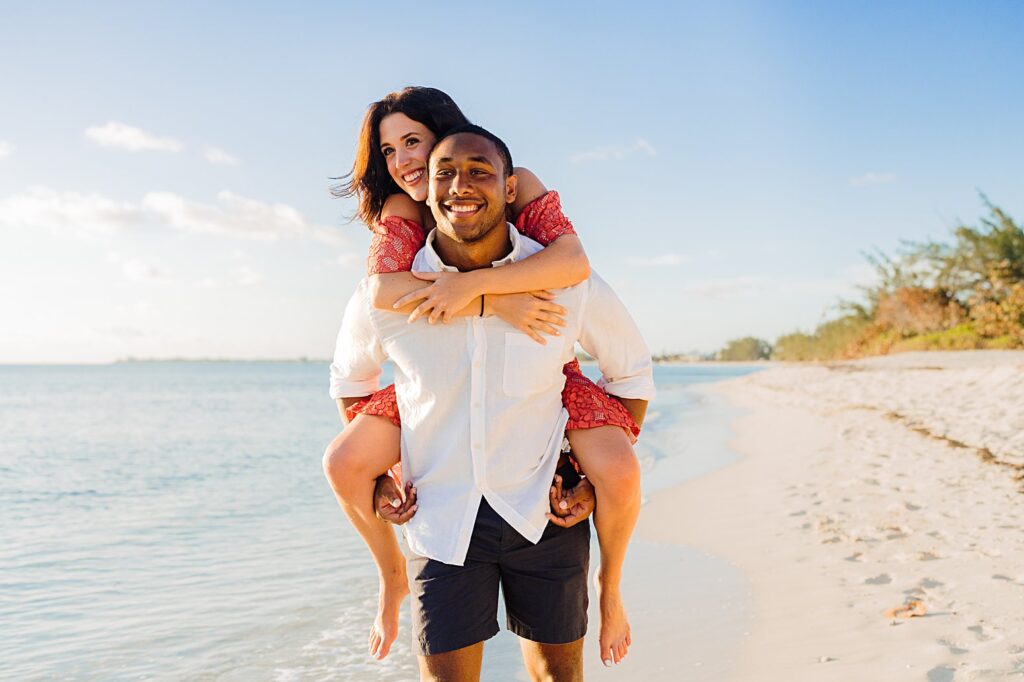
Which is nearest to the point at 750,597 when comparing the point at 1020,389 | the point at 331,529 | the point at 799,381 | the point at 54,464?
the point at 331,529

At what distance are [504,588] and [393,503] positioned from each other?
0.39 m

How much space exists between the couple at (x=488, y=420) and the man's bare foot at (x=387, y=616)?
0.25 meters

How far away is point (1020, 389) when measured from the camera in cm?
1151

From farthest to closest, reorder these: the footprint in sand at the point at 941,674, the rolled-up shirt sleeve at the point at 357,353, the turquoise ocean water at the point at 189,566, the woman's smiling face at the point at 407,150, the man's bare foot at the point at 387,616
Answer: the turquoise ocean water at the point at 189,566 → the footprint in sand at the point at 941,674 → the woman's smiling face at the point at 407,150 → the man's bare foot at the point at 387,616 → the rolled-up shirt sleeve at the point at 357,353

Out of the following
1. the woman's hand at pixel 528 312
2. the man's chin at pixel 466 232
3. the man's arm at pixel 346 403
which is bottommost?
the man's arm at pixel 346 403

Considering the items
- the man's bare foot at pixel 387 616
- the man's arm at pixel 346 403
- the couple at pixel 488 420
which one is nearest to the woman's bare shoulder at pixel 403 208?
the couple at pixel 488 420

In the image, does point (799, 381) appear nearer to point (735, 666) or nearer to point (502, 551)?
point (735, 666)

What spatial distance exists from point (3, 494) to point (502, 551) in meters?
11.9

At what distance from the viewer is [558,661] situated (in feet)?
7.44

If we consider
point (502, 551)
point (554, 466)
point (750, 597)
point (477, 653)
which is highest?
point (554, 466)

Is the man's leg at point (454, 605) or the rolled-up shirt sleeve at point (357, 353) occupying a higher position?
the rolled-up shirt sleeve at point (357, 353)

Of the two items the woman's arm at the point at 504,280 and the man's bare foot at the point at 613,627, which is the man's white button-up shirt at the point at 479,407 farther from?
the man's bare foot at the point at 613,627

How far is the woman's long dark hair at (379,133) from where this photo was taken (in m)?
2.67

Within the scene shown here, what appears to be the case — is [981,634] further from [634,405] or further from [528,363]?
[528,363]
